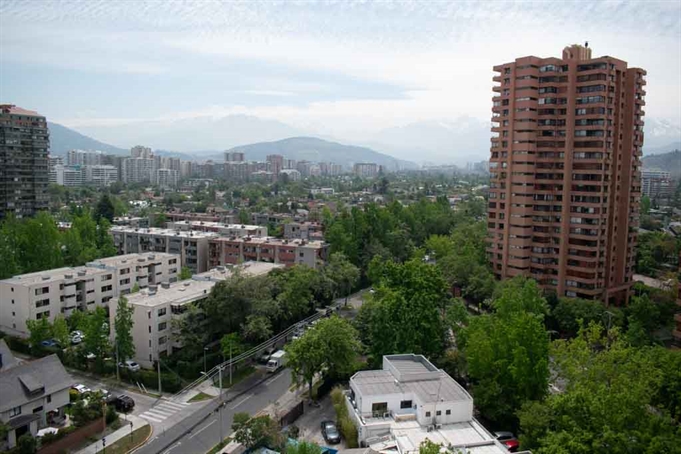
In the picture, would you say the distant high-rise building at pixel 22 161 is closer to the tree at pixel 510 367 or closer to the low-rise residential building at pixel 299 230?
the low-rise residential building at pixel 299 230

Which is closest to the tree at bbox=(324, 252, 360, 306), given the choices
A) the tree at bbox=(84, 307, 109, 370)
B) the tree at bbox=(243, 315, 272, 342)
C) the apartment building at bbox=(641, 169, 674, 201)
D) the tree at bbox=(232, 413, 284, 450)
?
the tree at bbox=(243, 315, 272, 342)

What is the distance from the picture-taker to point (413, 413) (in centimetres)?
1811

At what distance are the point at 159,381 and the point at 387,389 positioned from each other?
1007cm

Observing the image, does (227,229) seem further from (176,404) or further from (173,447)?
(173,447)

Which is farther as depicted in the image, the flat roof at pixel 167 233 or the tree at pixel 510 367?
the flat roof at pixel 167 233

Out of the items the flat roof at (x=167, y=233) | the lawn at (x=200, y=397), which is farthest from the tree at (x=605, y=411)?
the flat roof at (x=167, y=233)

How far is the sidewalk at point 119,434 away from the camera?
17.8 meters

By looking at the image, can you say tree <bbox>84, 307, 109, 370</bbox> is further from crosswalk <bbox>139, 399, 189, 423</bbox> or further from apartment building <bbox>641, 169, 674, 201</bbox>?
apartment building <bbox>641, 169, 674, 201</bbox>

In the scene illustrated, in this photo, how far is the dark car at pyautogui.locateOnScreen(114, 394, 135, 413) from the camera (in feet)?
66.9

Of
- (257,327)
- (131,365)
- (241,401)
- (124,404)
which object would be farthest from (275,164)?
(124,404)

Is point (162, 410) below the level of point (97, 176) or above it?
below

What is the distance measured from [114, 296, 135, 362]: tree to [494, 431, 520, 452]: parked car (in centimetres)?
1548

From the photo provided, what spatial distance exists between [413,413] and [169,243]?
95.4 feet

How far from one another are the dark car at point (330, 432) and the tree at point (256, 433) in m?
A: 2.12
